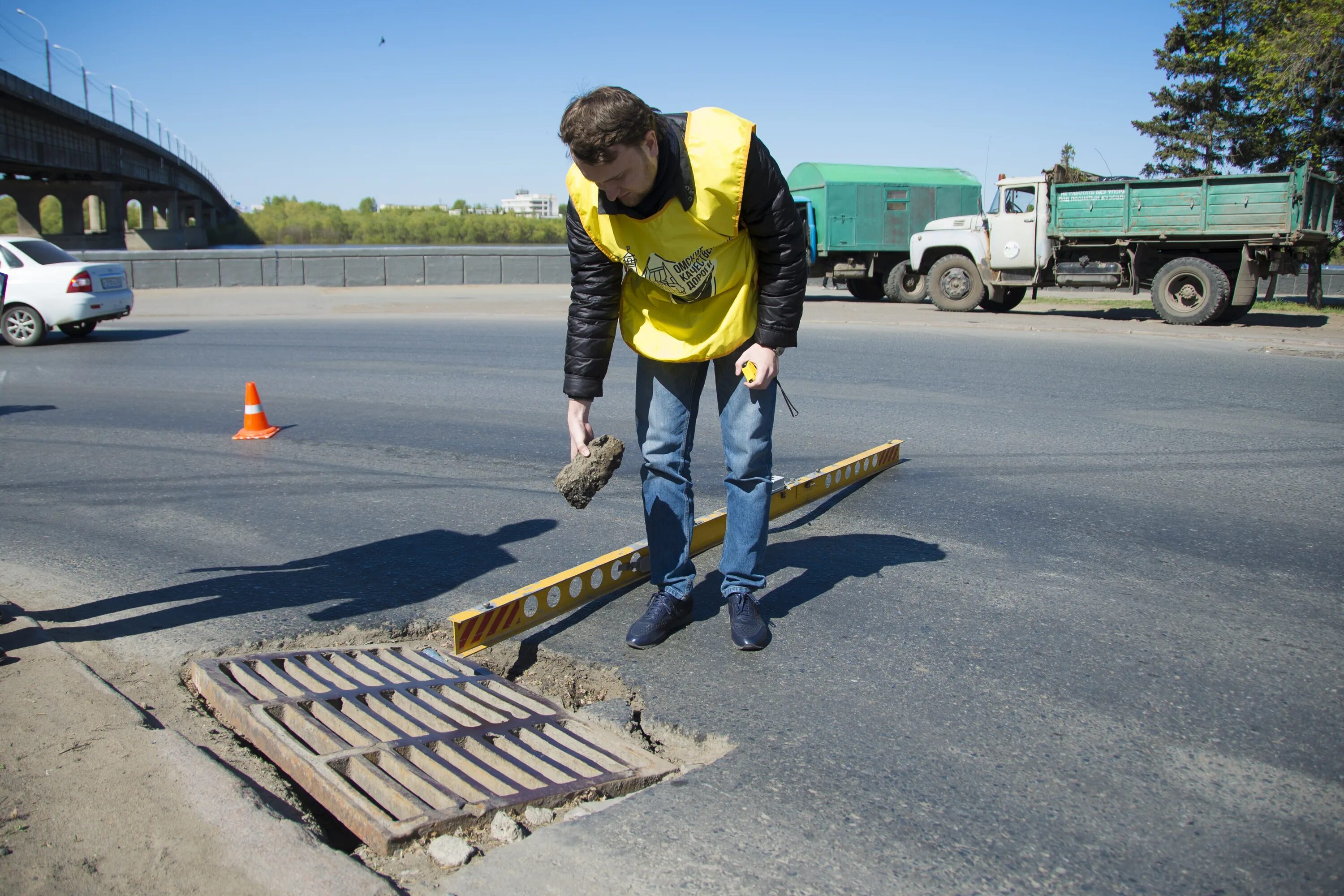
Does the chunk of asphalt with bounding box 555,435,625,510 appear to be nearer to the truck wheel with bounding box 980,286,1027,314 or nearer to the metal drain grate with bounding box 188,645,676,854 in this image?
the metal drain grate with bounding box 188,645,676,854

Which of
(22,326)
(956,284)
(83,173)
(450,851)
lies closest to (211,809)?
(450,851)

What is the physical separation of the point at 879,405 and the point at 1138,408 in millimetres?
2048

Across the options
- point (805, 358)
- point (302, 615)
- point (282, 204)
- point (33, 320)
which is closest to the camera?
point (302, 615)

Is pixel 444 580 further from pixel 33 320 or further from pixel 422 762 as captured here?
pixel 33 320

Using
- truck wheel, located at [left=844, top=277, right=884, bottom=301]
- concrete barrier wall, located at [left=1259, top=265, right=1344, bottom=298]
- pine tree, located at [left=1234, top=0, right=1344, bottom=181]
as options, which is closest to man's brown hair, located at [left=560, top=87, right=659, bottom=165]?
pine tree, located at [left=1234, top=0, right=1344, bottom=181]

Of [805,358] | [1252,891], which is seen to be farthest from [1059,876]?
[805,358]

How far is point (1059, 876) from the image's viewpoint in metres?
2.06

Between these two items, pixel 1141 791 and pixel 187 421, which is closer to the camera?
pixel 1141 791

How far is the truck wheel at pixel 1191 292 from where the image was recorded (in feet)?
49.6

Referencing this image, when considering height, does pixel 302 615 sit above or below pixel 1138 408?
below

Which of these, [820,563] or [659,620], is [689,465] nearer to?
[659,620]

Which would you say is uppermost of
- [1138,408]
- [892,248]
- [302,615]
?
[892,248]

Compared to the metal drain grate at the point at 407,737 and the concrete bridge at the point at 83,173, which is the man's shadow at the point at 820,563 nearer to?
the metal drain grate at the point at 407,737

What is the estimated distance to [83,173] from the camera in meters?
50.4
